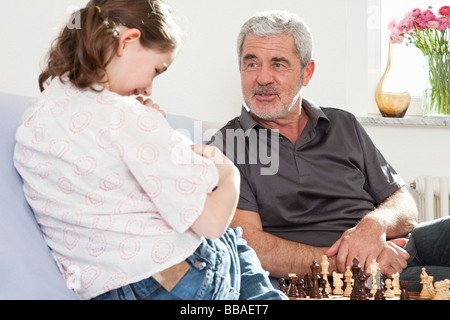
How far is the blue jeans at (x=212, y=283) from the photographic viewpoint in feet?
3.92

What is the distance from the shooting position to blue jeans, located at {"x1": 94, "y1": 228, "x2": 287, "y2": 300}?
1195 millimetres

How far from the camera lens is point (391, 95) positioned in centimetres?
300

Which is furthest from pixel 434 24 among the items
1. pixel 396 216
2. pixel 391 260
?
pixel 391 260

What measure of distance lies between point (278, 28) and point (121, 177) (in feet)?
4.20

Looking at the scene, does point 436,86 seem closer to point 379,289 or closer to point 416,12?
point 416,12

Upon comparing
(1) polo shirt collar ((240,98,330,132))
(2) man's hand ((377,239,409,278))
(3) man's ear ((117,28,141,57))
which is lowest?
(2) man's hand ((377,239,409,278))

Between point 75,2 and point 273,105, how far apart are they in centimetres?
87

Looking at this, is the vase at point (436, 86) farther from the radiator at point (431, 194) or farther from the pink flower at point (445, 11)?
the radiator at point (431, 194)

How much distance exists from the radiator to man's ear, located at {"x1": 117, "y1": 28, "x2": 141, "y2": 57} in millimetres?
2002

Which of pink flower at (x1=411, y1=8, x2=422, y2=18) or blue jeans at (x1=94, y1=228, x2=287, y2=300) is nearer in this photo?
blue jeans at (x1=94, y1=228, x2=287, y2=300)

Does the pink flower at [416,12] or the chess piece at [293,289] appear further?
the pink flower at [416,12]

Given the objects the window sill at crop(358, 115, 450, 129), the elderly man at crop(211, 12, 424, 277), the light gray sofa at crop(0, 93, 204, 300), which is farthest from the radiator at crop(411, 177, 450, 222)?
the light gray sofa at crop(0, 93, 204, 300)

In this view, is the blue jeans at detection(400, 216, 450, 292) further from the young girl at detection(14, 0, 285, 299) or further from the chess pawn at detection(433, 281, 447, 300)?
the young girl at detection(14, 0, 285, 299)

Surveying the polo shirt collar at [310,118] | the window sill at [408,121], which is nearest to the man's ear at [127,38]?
the polo shirt collar at [310,118]
